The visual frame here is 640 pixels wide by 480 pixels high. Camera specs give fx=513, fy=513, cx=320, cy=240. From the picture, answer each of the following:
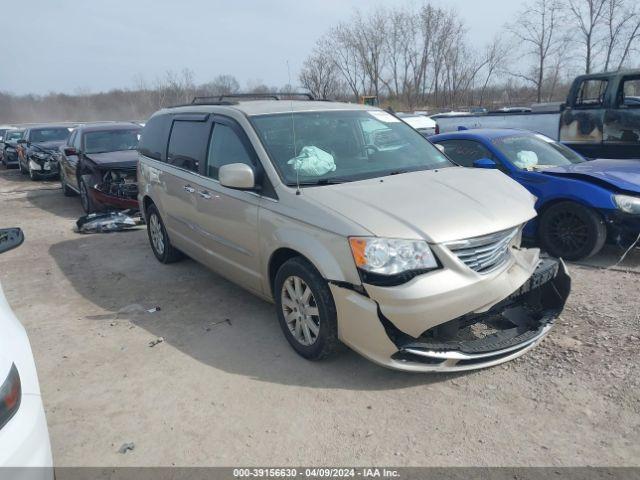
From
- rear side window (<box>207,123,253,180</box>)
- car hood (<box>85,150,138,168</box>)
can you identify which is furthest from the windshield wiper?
car hood (<box>85,150,138,168</box>)

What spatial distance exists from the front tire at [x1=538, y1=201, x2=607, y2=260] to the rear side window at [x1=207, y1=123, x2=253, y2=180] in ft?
11.7

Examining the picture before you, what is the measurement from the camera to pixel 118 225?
8547mm

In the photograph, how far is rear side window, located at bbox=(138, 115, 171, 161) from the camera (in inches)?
232

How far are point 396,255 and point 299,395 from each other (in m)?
1.14

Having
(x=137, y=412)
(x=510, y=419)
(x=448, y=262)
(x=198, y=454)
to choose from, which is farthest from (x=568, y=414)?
(x=137, y=412)

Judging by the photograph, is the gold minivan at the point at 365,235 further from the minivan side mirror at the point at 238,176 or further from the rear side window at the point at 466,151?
the rear side window at the point at 466,151

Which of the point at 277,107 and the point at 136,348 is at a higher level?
the point at 277,107

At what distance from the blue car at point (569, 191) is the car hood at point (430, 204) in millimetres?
1772

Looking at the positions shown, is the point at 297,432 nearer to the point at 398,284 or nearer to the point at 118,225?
the point at 398,284

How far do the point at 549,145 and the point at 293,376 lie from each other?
4996 mm

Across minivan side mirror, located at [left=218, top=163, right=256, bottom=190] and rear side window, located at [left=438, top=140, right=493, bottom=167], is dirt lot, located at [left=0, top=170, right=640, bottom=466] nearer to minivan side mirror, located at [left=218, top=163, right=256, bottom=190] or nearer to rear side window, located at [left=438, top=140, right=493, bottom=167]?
minivan side mirror, located at [left=218, top=163, right=256, bottom=190]

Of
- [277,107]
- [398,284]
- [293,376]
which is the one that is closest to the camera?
[398,284]

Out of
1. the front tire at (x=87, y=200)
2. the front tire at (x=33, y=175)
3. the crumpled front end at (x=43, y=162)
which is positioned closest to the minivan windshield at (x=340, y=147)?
the front tire at (x=87, y=200)

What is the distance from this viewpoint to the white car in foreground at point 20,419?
1.85m
